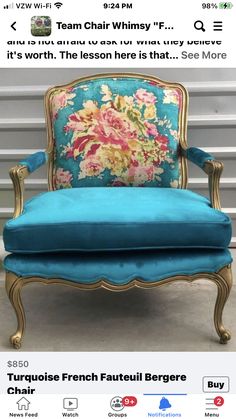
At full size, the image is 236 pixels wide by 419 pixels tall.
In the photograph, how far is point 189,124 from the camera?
99.5 inches

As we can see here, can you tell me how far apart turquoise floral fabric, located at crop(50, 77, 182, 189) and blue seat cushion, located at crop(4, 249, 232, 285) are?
54cm

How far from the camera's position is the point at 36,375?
1.33 m

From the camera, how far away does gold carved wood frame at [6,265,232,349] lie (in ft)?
5.50

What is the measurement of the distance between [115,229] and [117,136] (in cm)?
66

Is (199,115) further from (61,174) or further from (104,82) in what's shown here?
(61,174)

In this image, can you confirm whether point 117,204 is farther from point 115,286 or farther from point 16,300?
point 16,300

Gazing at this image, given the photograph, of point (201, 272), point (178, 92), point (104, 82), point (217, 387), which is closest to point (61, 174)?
point (104, 82)

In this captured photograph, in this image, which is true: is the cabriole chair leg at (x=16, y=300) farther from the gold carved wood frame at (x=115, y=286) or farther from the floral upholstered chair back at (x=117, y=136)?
the floral upholstered chair back at (x=117, y=136)
